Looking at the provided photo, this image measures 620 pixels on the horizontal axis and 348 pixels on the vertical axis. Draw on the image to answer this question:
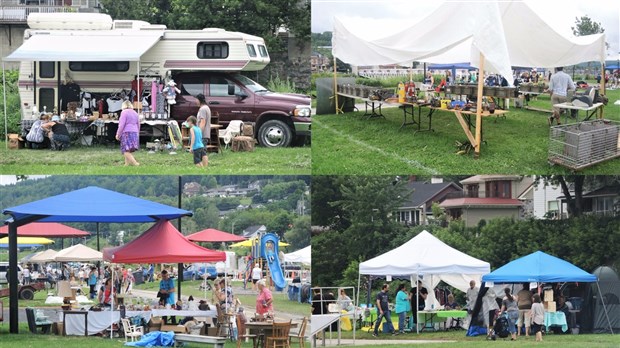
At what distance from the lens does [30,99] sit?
16.2 metres

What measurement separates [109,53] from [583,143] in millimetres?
6346

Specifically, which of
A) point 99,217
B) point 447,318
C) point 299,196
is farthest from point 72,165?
point 299,196

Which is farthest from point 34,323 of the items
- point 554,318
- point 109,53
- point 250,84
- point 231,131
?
point 554,318

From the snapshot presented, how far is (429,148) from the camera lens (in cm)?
1396

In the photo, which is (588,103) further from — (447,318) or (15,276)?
(15,276)

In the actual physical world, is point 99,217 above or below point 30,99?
below

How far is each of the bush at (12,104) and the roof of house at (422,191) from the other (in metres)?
5.62

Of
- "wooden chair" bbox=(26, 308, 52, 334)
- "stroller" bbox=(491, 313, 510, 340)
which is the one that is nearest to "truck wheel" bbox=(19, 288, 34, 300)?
"wooden chair" bbox=(26, 308, 52, 334)

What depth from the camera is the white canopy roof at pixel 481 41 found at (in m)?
13.1

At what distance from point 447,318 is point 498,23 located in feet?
13.1

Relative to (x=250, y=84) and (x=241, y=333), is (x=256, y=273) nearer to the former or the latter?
(x=250, y=84)

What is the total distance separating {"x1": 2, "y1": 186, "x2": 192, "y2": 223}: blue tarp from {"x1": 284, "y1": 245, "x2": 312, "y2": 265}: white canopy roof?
662 centimetres

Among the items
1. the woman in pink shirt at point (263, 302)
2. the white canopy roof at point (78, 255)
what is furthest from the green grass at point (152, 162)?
the white canopy roof at point (78, 255)

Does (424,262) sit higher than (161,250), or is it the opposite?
(161,250)
